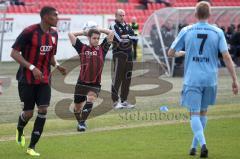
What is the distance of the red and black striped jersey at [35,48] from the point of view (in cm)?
1049

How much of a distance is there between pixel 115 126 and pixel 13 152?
359 cm

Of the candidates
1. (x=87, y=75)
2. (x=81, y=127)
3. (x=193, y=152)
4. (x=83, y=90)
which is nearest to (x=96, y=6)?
(x=87, y=75)

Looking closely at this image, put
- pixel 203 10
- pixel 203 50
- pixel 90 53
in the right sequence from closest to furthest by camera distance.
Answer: pixel 203 10 < pixel 203 50 < pixel 90 53

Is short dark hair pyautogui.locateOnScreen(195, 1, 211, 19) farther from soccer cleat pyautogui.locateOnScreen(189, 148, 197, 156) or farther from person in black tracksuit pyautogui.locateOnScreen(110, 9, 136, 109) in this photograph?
person in black tracksuit pyautogui.locateOnScreen(110, 9, 136, 109)

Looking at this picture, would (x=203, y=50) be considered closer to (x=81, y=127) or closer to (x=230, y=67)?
(x=230, y=67)

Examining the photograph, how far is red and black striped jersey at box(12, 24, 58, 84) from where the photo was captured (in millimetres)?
10492

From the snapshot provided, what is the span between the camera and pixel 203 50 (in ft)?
33.2

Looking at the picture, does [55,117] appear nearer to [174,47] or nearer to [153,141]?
[153,141]

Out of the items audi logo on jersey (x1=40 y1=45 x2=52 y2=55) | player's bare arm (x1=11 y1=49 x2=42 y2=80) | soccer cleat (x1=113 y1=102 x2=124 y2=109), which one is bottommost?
soccer cleat (x1=113 y1=102 x2=124 y2=109)

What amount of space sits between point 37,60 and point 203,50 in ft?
8.08

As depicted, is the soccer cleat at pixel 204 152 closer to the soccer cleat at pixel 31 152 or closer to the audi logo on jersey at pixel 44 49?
the soccer cleat at pixel 31 152

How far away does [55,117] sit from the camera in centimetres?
1552

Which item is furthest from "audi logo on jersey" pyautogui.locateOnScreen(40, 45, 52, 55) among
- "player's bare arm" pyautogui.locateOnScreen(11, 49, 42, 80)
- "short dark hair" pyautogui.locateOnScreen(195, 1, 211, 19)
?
"short dark hair" pyautogui.locateOnScreen(195, 1, 211, 19)

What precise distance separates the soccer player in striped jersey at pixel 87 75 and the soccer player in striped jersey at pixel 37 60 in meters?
2.90
